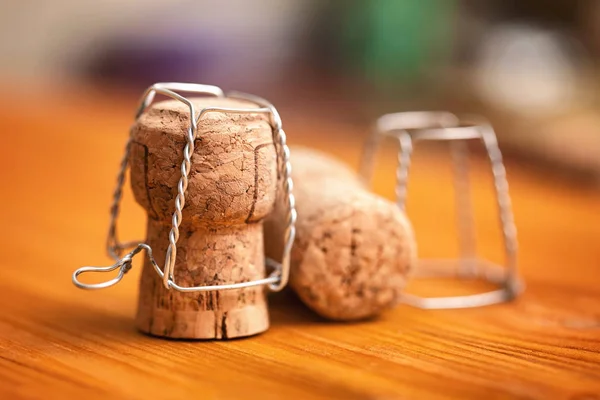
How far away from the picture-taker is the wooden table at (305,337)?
2.56 feet

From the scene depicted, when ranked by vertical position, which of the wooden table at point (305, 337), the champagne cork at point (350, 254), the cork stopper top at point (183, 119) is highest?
the cork stopper top at point (183, 119)

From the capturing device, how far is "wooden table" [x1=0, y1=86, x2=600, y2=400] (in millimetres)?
779

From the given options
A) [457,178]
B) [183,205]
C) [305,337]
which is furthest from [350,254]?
[457,178]

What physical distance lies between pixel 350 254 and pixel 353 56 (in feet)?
8.21

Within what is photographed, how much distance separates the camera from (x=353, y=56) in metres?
3.42

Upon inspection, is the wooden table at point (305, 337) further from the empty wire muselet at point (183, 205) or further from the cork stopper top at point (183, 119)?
the cork stopper top at point (183, 119)

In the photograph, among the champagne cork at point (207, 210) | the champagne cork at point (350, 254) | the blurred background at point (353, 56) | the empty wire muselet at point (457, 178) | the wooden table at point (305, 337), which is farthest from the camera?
the blurred background at point (353, 56)

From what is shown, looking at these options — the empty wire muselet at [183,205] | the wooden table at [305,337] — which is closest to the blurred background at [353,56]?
the wooden table at [305,337]

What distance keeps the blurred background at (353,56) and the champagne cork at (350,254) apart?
122 cm

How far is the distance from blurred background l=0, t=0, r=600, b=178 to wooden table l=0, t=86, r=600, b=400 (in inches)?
29.5

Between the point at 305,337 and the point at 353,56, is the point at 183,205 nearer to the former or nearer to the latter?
the point at 305,337

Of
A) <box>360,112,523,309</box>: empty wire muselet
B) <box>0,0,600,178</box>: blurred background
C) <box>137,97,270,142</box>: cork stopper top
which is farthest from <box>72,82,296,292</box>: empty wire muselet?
<box>0,0,600,178</box>: blurred background

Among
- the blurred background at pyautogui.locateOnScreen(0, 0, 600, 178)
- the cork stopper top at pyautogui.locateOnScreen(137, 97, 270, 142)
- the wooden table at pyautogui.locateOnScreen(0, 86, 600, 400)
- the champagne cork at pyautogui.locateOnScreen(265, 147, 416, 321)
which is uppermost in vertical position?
the blurred background at pyautogui.locateOnScreen(0, 0, 600, 178)

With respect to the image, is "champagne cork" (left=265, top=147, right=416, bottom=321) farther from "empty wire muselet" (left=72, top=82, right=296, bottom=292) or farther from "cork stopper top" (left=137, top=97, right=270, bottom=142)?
"cork stopper top" (left=137, top=97, right=270, bottom=142)
